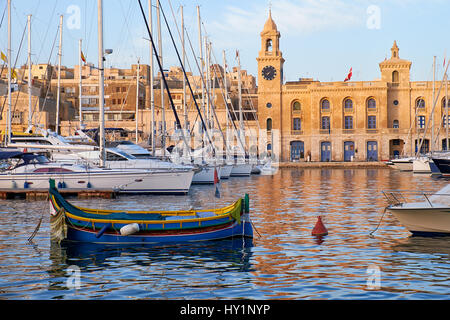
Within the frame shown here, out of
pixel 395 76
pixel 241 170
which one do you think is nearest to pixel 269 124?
pixel 395 76

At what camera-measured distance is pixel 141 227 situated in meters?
17.3

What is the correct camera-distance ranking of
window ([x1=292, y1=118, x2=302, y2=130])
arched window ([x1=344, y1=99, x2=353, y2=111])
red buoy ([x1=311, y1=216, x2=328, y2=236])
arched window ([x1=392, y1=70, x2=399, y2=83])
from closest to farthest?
red buoy ([x1=311, y1=216, x2=328, y2=236]) < arched window ([x1=344, y1=99, x2=353, y2=111]) < arched window ([x1=392, y1=70, x2=399, y2=83]) < window ([x1=292, y1=118, x2=302, y2=130])

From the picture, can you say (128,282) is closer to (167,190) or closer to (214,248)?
(214,248)

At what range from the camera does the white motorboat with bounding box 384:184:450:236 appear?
58.0ft

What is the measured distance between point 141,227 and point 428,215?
7980 millimetres

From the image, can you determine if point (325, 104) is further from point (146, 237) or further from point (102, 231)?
point (102, 231)

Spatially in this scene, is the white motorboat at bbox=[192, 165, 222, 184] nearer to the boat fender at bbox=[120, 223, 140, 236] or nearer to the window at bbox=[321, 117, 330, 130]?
the boat fender at bbox=[120, 223, 140, 236]

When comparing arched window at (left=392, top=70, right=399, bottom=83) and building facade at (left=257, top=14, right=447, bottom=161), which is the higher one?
arched window at (left=392, top=70, right=399, bottom=83)

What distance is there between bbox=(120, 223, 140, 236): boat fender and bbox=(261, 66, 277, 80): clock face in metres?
69.7

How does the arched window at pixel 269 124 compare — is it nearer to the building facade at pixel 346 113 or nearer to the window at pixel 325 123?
the building facade at pixel 346 113

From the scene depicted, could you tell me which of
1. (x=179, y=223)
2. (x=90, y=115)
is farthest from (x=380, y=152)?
(x=179, y=223)

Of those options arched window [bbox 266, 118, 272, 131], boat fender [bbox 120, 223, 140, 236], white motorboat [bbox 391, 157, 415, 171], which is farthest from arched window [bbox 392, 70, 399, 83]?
boat fender [bbox 120, 223, 140, 236]

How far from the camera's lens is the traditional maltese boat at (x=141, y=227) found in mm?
17369
